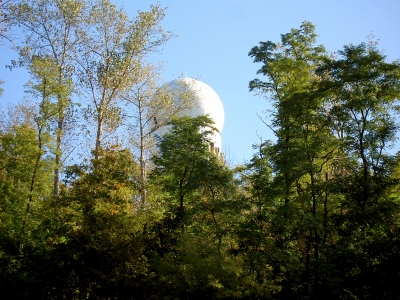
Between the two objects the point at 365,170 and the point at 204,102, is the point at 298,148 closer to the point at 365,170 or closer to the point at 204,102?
the point at 365,170

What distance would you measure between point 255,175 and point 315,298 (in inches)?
153

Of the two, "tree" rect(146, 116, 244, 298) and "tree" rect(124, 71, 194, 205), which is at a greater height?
"tree" rect(124, 71, 194, 205)

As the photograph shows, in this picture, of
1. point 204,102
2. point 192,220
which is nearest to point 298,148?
point 192,220

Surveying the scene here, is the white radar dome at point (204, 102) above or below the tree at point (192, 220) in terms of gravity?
above

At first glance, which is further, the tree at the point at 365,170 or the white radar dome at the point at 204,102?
the white radar dome at the point at 204,102

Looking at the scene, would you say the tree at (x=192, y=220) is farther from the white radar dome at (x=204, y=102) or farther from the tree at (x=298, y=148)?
the white radar dome at (x=204, y=102)

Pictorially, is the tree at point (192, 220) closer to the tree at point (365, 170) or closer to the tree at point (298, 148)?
the tree at point (298, 148)

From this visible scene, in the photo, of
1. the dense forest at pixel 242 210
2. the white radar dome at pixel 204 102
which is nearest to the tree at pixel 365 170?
the dense forest at pixel 242 210

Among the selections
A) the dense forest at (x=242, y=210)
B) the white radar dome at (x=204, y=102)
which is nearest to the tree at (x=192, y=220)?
the dense forest at (x=242, y=210)

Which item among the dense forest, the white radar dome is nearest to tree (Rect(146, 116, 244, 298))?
the dense forest

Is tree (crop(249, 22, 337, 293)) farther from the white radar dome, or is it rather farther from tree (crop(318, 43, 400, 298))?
the white radar dome

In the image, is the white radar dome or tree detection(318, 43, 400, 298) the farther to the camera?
the white radar dome

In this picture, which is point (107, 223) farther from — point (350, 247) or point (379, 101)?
Result: point (379, 101)

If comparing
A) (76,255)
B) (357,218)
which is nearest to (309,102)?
(357,218)
